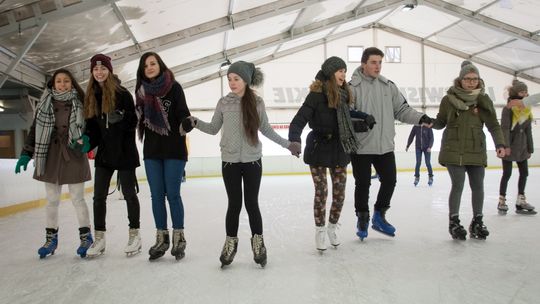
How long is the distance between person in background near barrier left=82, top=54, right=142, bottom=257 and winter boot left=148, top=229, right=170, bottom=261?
191mm

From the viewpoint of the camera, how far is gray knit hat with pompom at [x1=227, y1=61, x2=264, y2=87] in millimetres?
2182

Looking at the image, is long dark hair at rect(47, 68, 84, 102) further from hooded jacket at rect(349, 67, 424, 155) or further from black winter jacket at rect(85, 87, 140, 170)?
hooded jacket at rect(349, 67, 424, 155)

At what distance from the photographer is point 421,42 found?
44.5 feet

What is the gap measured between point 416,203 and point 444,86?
32.9 feet

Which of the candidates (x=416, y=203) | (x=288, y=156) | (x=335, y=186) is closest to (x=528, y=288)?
(x=335, y=186)

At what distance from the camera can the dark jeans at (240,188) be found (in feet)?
7.15

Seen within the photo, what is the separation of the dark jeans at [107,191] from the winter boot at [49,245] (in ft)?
0.91

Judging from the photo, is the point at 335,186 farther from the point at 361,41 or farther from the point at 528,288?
the point at 361,41

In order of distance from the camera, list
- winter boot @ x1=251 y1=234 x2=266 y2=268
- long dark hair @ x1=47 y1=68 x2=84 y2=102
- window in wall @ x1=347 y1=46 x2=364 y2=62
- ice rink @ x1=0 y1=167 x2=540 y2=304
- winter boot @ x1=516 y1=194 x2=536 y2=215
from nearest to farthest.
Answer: ice rink @ x1=0 y1=167 x2=540 y2=304, winter boot @ x1=251 y1=234 x2=266 y2=268, long dark hair @ x1=47 y1=68 x2=84 y2=102, winter boot @ x1=516 y1=194 x2=536 y2=215, window in wall @ x1=347 y1=46 x2=364 y2=62

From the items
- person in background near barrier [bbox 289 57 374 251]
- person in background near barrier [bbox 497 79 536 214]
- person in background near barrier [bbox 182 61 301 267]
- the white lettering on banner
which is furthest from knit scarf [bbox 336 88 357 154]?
the white lettering on banner

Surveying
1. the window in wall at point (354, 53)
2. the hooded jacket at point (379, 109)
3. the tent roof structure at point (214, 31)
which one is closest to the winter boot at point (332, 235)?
the hooded jacket at point (379, 109)

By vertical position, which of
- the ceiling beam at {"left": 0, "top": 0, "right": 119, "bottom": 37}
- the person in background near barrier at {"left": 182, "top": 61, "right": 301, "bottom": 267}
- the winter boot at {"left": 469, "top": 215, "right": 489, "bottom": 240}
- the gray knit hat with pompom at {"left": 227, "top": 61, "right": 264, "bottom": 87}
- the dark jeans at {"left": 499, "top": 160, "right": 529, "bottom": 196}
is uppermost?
the ceiling beam at {"left": 0, "top": 0, "right": 119, "bottom": 37}

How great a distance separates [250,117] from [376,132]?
907 millimetres

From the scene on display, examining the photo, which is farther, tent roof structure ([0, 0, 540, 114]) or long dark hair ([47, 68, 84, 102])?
tent roof structure ([0, 0, 540, 114])
